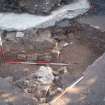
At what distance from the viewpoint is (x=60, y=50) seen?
714cm

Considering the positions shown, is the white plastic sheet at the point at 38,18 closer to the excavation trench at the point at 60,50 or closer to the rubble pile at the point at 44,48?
the rubble pile at the point at 44,48

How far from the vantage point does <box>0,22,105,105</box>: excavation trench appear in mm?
A: 6594

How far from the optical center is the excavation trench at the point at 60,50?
6.59 m

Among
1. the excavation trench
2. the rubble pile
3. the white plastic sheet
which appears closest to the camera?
the rubble pile

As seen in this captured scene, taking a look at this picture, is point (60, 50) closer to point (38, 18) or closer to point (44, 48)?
point (44, 48)

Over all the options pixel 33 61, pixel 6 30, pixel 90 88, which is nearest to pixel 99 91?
pixel 90 88

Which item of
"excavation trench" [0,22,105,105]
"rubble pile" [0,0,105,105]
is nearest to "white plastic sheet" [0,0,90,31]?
"rubble pile" [0,0,105,105]

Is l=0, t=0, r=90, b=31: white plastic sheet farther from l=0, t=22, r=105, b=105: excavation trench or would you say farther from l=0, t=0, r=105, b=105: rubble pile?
l=0, t=22, r=105, b=105: excavation trench

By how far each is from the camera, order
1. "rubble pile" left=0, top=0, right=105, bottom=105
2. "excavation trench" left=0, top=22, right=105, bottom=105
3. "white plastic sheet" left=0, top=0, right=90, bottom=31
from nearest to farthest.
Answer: "rubble pile" left=0, top=0, right=105, bottom=105 < "excavation trench" left=0, top=22, right=105, bottom=105 < "white plastic sheet" left=0, top=0, right=90, bottom=31

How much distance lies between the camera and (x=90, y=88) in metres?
5.32

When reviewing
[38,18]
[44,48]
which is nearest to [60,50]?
[44,48]

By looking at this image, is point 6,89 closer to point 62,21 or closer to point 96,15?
point 62,21

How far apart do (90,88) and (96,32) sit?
2.23 meters

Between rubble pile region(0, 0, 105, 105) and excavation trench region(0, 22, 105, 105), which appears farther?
excavation trench region(0, 22, 105, 105)
